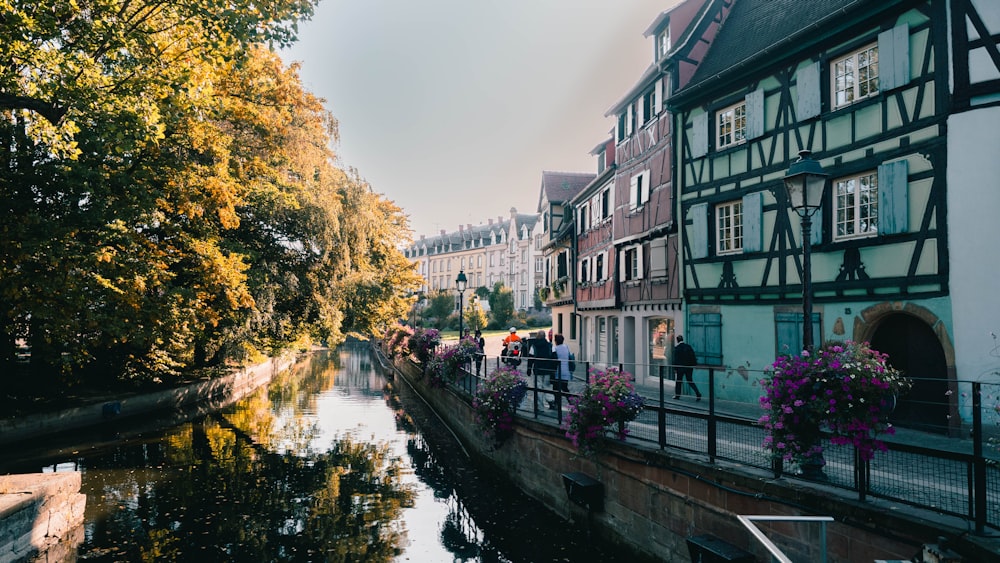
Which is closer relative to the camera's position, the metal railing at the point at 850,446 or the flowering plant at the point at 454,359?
the metal railing at the point at 850,446

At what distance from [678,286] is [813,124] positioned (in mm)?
6126

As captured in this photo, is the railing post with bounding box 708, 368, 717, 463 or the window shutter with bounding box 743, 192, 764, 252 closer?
the railing post with bounding box 708, 368, 717, 463

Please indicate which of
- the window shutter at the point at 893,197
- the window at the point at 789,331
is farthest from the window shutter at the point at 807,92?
the window at the point at 789,331

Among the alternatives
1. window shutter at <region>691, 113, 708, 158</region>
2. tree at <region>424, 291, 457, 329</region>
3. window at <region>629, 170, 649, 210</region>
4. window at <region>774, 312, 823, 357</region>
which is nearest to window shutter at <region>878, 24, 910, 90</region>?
window shutter at <region>691, 113, 708, 158</region>

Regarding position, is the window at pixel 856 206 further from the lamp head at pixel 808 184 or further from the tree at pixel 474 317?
the tree at pixel 474 317

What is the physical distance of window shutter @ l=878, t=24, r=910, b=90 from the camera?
11.5 m

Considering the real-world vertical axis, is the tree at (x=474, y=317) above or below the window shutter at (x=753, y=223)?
below

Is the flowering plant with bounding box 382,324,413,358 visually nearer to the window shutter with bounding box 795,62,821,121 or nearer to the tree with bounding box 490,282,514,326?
the tree with bounding box 490,282,514,326

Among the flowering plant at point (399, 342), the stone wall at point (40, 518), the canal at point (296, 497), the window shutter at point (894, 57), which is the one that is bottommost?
the canal at point (296, 497)

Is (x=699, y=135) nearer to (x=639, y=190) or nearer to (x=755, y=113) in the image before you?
(x=755, y=113)

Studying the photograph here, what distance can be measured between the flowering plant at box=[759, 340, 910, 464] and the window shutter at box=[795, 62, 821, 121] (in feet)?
29.4

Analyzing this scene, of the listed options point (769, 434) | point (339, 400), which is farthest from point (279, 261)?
point (769, 434)

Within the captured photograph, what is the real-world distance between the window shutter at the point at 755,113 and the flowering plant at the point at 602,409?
8.69m

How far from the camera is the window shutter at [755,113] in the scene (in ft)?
48.8
